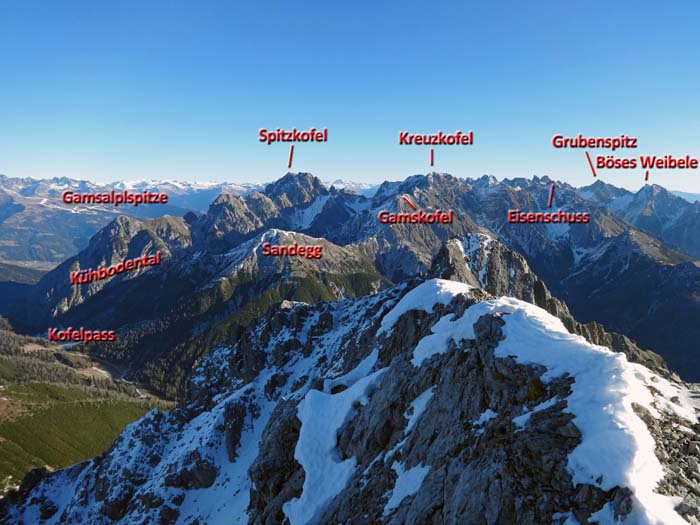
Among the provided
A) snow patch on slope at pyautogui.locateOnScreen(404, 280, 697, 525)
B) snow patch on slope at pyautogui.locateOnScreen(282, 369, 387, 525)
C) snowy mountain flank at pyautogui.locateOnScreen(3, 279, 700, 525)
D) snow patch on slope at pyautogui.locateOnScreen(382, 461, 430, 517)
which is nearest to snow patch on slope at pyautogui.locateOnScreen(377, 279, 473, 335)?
snowy mountain flank at pyautogui.locateOnScreen(3, 279, 700, 525)

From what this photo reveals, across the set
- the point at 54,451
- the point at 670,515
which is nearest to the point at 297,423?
the point at 670,515

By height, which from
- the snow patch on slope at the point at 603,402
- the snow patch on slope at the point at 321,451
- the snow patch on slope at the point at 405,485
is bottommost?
the snow patch on slope at the point at 321,451

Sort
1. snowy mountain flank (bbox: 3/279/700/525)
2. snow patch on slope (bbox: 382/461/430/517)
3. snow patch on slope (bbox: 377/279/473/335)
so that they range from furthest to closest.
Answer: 1. snow patch on slope (bbox: 377/279/473/335)
2. snow patch on slope (bbox: 382/461/430/517)
3. snowy mountain flank (bbox: 3/279/700/525)

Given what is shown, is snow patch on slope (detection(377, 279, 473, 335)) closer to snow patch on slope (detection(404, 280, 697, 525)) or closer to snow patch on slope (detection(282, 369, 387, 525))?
snow patch on slope (detection(282, 369, 387, 525))

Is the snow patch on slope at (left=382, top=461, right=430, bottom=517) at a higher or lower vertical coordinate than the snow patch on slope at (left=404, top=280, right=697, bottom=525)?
lower

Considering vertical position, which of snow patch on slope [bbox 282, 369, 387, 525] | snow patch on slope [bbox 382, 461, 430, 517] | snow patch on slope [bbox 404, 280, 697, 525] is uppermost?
snow patch on slope [bbox 404, 280, 697, 525]

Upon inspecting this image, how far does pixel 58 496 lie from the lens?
11750 cm

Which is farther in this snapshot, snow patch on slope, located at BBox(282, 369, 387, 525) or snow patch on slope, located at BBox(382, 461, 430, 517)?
snow patch on slope, located at BBox(282, 369, 387, 525)

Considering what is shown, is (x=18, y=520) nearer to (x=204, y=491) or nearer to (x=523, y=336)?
(x=204, y=491)

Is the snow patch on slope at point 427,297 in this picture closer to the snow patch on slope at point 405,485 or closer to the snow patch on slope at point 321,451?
the snow patch on slope at point 321,451

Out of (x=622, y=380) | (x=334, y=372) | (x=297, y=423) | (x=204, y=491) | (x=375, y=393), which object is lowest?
(x=204, y=491)

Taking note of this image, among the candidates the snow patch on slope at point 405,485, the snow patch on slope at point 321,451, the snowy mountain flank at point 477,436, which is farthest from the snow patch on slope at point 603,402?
the snow patch on slope at point 321,451

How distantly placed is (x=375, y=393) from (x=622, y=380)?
84.1ft

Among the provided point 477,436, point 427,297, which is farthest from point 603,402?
point 427,297
